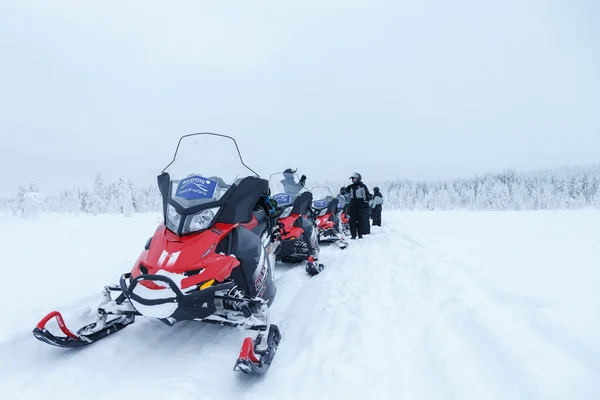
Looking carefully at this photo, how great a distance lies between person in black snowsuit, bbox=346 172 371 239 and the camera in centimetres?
971

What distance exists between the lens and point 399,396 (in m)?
1.93

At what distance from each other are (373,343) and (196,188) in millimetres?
2107

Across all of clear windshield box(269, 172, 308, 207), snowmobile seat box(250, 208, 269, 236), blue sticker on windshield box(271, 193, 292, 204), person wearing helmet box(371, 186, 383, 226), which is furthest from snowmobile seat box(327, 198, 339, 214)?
snowmobile seat box(250, 208, 269, 236)

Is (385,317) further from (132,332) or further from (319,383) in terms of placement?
(132,332)

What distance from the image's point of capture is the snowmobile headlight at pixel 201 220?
2754mm

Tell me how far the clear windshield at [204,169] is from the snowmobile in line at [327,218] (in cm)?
497

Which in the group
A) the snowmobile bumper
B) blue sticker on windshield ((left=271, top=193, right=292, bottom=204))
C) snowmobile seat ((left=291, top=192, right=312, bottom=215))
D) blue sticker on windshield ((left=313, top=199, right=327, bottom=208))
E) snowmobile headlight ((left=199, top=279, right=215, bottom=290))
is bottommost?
blue sticker on windshield ((left=313, top=199, right=327, bottom=208))

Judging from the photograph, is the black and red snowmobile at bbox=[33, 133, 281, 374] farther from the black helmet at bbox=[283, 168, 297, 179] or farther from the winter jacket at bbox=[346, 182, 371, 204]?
the winter jacket at bbox=[346, 182, 371, 204]

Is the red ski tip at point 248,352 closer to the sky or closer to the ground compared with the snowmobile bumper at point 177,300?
closer to the ground

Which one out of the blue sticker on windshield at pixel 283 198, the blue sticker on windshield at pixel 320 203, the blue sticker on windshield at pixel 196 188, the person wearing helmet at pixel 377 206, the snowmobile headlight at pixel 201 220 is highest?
the blue sticker on windshield at pixel 196 188

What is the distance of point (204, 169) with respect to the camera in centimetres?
344

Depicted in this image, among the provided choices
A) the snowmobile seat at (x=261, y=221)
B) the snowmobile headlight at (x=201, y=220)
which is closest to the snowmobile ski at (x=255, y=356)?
the snowmobile headlight at (x=201, y=220)

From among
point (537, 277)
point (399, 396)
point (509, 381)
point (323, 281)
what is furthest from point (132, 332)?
point (537, 277)

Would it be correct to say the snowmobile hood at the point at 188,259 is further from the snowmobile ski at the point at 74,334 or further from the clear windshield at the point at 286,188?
the clear windshield at the point at 286,188
